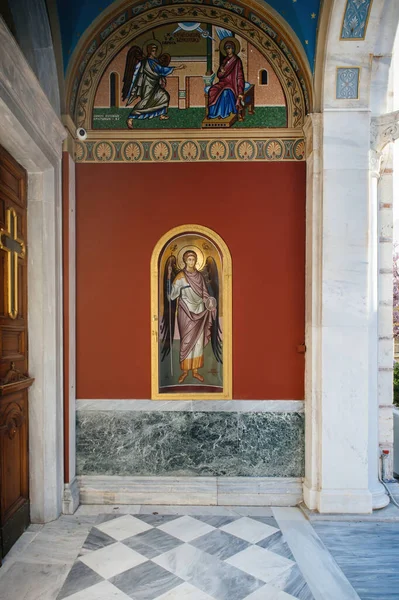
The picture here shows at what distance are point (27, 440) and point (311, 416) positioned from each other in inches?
98.1

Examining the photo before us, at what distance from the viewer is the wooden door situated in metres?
3.14

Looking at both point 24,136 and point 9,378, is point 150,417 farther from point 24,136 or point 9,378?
point 24,136

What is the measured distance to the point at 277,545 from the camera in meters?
3.25

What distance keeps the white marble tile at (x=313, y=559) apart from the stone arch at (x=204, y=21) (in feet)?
11.9

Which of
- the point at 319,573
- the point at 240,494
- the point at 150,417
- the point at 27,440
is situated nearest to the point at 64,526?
the point at 27,440

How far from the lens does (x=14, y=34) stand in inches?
117

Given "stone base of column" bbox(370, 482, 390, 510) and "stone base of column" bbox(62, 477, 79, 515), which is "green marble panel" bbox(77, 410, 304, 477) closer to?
"stone base of column" bbox(62, 477, 79, 515)

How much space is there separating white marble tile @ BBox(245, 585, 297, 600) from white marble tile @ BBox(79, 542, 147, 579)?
832mm

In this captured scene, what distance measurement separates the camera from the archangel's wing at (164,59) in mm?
4117

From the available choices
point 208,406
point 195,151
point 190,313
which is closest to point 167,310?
point 190,313

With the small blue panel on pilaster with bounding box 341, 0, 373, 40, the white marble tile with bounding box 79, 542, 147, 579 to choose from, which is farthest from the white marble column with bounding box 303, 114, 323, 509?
the white marble tile with bounding box 79, 542, 147, 579

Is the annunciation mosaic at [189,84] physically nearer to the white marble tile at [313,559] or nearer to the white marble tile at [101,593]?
the white marble tile at [313,559]

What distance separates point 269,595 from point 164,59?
4.49m

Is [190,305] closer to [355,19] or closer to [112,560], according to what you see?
[112,560]
